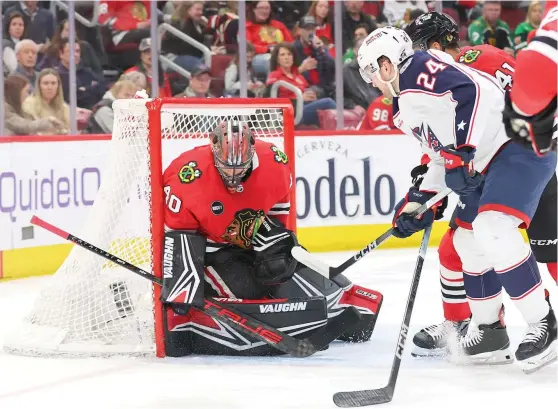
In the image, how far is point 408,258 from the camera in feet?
18.7

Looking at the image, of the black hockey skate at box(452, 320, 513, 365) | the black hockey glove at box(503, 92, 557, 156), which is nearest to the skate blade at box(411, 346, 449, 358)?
the black hockey skate at box(452, 320, 513, 365)

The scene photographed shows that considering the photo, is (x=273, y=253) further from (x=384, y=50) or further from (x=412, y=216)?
(x=384, y=50)

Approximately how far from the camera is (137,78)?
19.5 ft

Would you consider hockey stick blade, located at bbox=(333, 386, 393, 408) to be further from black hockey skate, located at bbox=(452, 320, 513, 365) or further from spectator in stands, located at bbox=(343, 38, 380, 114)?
spectator in stands, located at bbox=(343, 38, 380, 114)

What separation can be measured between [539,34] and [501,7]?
466 cm

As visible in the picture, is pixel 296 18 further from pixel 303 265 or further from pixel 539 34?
pixel 539 34

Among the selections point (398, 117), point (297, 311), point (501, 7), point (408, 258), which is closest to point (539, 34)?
point (398, 117)

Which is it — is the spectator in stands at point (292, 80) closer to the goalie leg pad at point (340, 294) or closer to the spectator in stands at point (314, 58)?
the spectator in stands at point (314, 58)

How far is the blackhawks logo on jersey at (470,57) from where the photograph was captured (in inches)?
138

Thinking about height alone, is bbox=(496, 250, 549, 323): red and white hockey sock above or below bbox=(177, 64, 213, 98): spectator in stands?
below

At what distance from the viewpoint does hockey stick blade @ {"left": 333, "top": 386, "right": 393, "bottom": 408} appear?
275 cm

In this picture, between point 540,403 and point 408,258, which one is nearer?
point 540,403

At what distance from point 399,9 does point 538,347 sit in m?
3.76

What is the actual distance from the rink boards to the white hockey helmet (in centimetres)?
233
